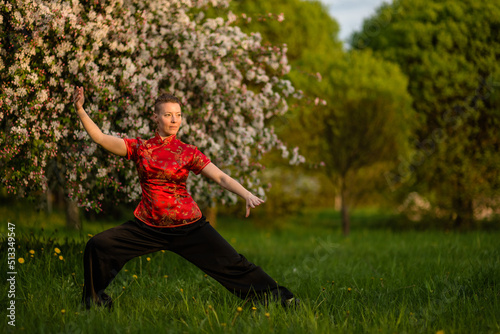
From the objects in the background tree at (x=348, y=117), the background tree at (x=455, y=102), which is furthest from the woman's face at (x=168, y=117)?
the background tree at (x=455, y=102)

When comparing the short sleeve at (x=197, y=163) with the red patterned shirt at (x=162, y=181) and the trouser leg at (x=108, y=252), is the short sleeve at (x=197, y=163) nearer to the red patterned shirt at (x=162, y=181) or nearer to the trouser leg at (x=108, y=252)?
the red patterned shirt at (x=162, y=181)

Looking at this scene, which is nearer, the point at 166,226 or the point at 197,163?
the point at 166,226

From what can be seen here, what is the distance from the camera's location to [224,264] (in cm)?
432

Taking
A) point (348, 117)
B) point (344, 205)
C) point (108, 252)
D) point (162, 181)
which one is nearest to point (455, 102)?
point (348, 117)

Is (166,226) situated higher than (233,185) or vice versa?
(233,185)

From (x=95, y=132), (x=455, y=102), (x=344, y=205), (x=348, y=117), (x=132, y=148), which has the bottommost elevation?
(x=344, y=205)

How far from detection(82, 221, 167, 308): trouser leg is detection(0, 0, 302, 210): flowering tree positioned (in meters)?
1.67

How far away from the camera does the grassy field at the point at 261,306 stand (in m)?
3.90

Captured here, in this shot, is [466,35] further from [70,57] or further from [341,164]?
[70,57]

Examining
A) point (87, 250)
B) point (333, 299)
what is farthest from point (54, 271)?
point (333, 299)

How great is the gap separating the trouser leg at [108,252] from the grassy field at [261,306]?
190 mm

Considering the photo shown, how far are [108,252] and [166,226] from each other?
0.54 metres

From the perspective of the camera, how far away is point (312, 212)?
18734mm

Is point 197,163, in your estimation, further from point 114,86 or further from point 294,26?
point 294,26
